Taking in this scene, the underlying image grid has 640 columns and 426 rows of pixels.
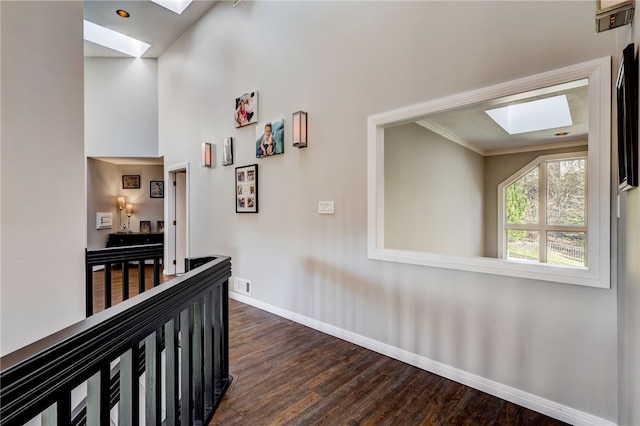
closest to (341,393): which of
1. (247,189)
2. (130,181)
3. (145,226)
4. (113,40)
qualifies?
(247,189)

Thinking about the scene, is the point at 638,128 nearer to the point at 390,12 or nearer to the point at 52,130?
the point at 390,12

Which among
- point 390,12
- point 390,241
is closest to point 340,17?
point 390,12

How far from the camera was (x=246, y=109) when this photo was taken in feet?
12.6

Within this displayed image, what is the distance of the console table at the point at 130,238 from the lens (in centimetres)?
620

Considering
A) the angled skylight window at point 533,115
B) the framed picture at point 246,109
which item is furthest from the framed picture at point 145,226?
the angled skylight window at point 533,115

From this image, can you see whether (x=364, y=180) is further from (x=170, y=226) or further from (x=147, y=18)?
(x=147, y=18)

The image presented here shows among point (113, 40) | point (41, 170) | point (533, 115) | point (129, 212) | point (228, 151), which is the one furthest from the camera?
point (129, 212)

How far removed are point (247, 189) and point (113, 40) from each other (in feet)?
14.7

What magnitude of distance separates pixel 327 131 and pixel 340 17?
3.50ft

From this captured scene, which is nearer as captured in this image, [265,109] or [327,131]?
[327,131]

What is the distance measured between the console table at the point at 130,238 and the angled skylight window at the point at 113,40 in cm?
355

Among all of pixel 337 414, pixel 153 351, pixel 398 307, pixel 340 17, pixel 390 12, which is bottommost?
pixel 337 414

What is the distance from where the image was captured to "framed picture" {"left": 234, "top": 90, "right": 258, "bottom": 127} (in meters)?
3.73

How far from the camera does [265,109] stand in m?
3.63
